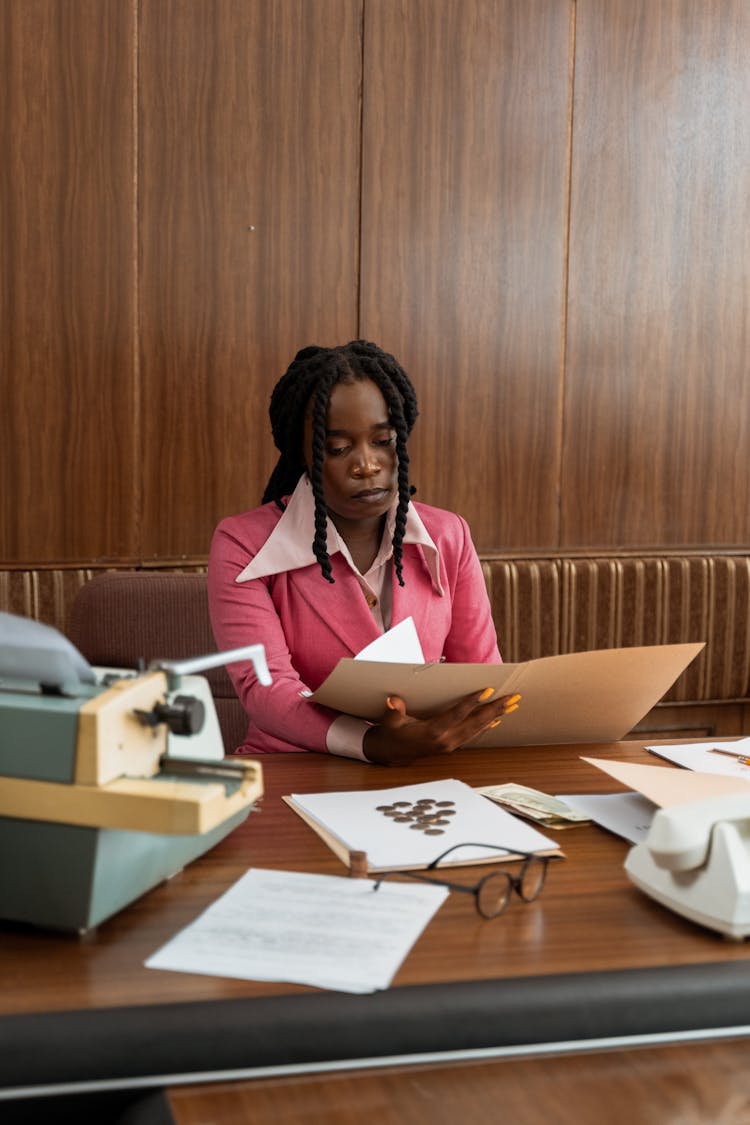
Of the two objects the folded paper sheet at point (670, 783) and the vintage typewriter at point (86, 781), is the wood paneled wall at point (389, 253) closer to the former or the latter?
the folded paper sheet at point (670, 783)

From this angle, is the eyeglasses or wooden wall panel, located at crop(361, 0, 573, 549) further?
wooden wall panel, located at crop(361, 0, 573, 549)

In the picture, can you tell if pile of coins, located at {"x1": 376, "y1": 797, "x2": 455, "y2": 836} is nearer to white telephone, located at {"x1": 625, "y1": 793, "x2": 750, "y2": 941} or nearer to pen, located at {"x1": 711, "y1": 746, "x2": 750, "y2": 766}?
white telephone, located at {"x1": 625, "y1": 793, "x2": 750, "y2": 941}

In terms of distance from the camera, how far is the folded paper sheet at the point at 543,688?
1.71 metres

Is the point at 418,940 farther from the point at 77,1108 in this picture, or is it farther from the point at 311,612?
the point at 311,612

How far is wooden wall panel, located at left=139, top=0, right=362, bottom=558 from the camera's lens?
339cm

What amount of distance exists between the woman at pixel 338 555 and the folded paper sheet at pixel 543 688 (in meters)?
0.28

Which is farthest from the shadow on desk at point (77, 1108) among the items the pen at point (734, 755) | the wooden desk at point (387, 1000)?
the pen at point (734, 755)

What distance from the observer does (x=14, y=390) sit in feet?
10.9

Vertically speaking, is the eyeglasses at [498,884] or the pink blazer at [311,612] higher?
the pink blazer at [311,612]

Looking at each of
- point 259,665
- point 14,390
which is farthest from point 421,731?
point 14,390

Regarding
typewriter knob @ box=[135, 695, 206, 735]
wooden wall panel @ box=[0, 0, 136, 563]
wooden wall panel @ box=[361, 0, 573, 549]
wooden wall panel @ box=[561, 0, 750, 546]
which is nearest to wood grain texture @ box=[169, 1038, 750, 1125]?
typewriter knob @ box=[135, 695, 206, 735]

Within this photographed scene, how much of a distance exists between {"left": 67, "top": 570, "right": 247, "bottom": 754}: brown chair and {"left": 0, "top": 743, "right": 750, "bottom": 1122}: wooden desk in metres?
1.40

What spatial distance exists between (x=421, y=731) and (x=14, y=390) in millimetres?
2057

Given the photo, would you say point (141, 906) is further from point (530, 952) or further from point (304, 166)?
point (304, 166)
